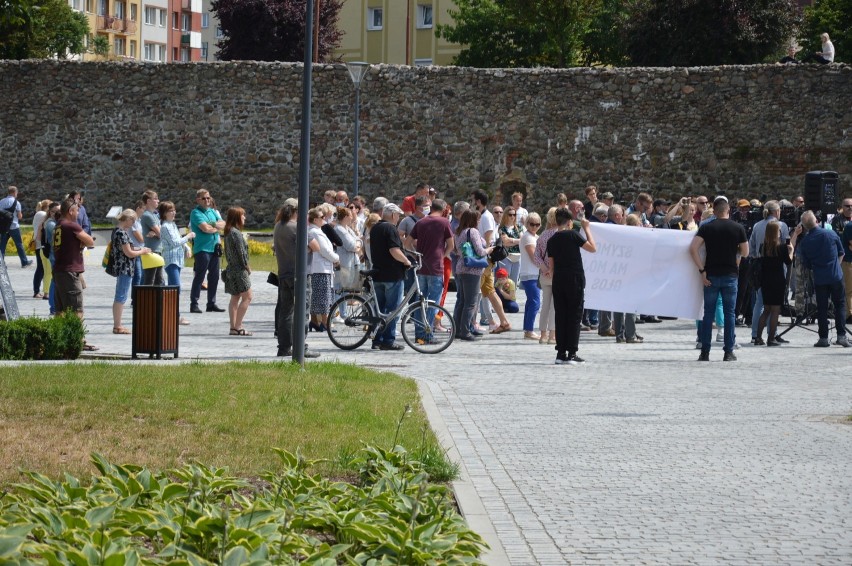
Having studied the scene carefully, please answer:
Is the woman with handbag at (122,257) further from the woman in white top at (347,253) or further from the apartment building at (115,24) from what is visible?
the apartment building at (115,24)

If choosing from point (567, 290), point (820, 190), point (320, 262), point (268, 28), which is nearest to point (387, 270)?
point (320, 262)

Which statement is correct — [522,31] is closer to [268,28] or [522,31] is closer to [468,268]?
[268,28]

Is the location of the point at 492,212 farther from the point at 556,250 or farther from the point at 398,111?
the point at 398,111

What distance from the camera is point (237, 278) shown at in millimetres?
17750

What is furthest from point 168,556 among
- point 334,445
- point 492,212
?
point 492,212

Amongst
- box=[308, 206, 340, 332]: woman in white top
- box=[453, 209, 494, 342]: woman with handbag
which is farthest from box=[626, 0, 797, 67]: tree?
box=[308, 206, 340, 332]: woman in white top

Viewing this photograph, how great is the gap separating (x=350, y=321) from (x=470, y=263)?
6.72 feet

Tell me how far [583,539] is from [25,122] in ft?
118

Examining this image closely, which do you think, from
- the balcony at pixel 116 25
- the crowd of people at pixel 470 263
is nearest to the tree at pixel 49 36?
the balcony at pixel 116 25

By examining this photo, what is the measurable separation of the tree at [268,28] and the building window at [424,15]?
10943 mm

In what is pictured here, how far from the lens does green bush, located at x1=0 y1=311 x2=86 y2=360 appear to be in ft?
46.0

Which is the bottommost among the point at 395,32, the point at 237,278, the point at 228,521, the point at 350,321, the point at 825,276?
the point at 350,321

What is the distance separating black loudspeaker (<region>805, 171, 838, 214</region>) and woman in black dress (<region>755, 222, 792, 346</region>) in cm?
484

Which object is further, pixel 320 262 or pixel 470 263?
pixel 470 263
